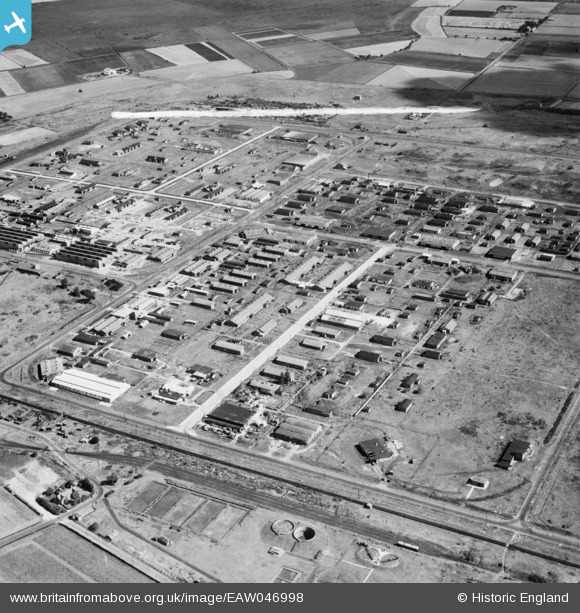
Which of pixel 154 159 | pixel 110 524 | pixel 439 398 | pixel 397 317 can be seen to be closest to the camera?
pixel 110 524

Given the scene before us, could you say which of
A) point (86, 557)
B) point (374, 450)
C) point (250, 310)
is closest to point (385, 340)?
point (250, 310)

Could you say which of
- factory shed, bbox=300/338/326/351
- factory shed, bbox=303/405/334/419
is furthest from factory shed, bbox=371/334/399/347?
factory shed, bbox=303/405/334/419

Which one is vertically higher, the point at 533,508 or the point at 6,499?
the point at 6,499

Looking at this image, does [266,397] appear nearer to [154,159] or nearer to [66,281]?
[66,281]

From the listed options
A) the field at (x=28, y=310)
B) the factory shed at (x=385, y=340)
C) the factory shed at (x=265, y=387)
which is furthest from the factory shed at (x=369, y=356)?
the field at (x=28, y=310)

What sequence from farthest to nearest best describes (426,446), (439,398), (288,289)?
(288,289) → (439,398) → (426,446)

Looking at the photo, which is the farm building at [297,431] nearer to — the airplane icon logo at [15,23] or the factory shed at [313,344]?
the factory shed at [313,344]

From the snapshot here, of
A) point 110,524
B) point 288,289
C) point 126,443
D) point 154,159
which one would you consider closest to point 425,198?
point 288,289
